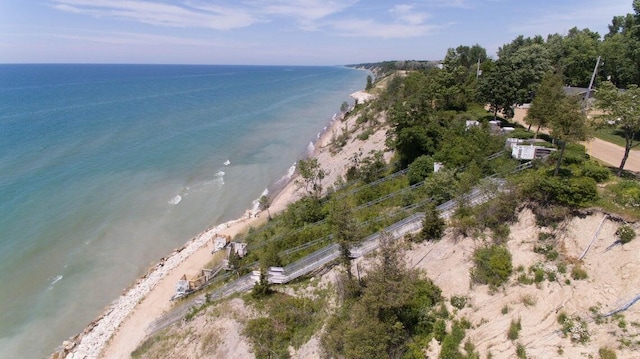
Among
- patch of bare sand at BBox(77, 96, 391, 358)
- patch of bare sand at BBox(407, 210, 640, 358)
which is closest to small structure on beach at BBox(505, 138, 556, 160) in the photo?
patch of bare sand at BBox(407, 210, 640, 358)

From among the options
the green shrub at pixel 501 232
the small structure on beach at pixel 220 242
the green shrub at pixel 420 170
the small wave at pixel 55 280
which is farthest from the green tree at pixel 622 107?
the small wave at pixel 55 280

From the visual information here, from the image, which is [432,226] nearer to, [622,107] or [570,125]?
[570,125]

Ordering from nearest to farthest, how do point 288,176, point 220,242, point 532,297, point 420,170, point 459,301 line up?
point 532,297 < point 459,301 < point 420,170 < point 220,242 < point 288,176

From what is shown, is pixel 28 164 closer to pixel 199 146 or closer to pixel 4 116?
pixel 199 146

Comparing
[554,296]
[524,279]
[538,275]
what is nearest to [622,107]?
[538,275]

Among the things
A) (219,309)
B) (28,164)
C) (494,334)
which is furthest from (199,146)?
(494,334)

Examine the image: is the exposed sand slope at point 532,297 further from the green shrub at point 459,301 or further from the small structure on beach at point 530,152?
the small structure on beach at point 530,152

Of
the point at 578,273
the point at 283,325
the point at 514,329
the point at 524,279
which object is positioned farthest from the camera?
the point at 283,325
